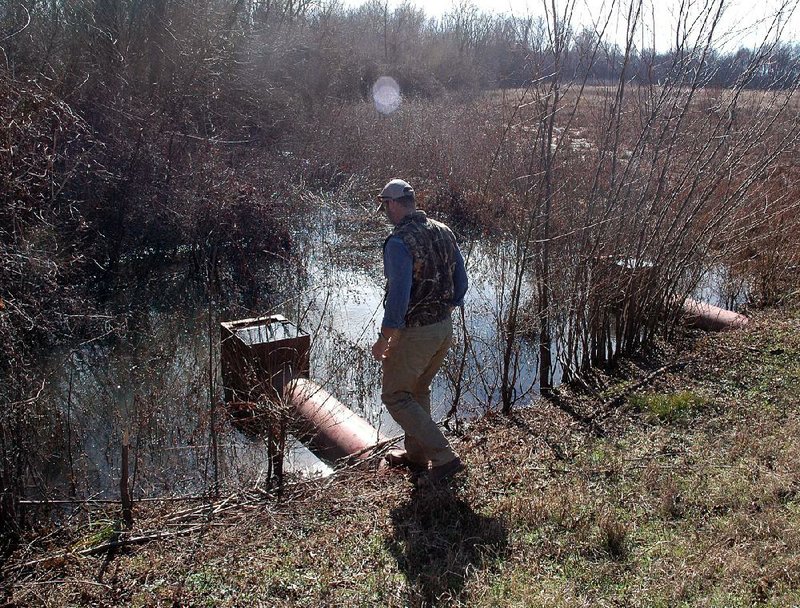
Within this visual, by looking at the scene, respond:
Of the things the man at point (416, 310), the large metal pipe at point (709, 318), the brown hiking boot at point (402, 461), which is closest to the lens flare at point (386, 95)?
the large metal pipe at point (709, 318)

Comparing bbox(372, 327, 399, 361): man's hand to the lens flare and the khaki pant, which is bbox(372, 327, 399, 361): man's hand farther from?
the lens flare

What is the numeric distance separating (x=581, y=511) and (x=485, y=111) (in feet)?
64.4

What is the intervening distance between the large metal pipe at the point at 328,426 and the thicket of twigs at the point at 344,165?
1235 millimetres

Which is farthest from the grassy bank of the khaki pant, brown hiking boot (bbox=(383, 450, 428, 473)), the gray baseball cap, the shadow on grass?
the gray baseball cap

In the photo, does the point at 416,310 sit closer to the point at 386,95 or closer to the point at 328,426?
the point at 328,426

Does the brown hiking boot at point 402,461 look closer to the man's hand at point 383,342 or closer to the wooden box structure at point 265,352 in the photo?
the man's hand at point 383,342

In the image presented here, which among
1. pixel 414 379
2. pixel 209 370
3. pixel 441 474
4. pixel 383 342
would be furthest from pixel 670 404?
pixel 209 370

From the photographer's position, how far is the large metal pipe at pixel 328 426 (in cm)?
613

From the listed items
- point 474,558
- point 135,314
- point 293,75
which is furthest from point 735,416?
point 293,75

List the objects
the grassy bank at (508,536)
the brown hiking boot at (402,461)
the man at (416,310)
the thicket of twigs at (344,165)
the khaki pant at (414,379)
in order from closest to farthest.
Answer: the grassy bank at (508,536), the man at (416,310), the khaki pant at (414,379), the brown hiking boot at (402,461), the thicket of twigs at (344,165)

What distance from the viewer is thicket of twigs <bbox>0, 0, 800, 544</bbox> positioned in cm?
725

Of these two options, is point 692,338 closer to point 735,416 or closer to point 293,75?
point 735,416

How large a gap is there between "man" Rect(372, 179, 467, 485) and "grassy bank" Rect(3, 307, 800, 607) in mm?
398

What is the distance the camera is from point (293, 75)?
80.3ft
